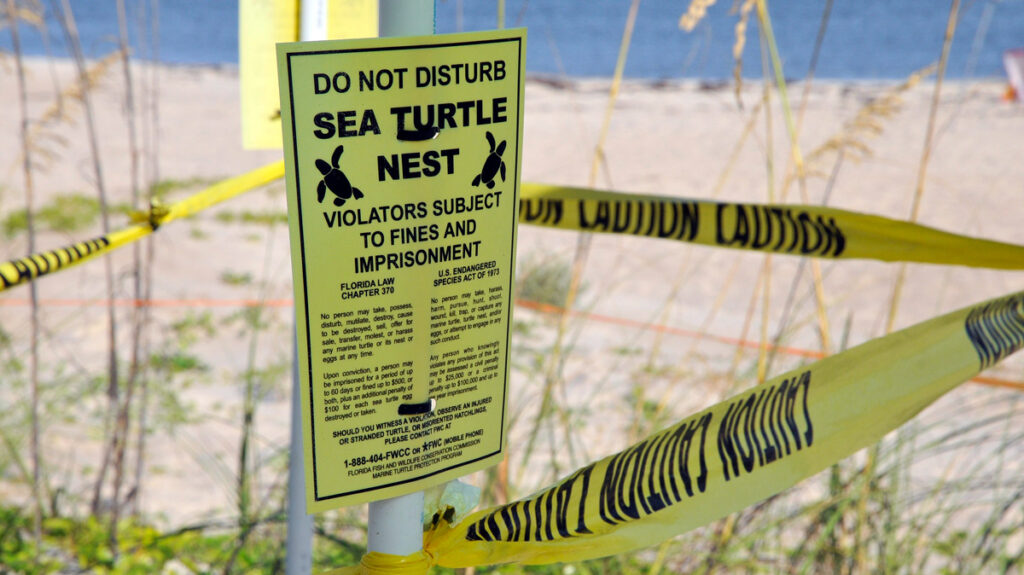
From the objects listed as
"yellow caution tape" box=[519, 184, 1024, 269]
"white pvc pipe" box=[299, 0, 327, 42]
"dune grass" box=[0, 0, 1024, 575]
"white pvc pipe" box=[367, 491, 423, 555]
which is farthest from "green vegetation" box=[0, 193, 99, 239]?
"white pvc pipe" box=[367, 491, 423, 555]

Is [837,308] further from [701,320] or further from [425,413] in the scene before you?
[425,413]

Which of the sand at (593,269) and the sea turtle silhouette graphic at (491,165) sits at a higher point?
the sand at (593,269)

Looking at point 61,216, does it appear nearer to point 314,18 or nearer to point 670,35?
point 314,18

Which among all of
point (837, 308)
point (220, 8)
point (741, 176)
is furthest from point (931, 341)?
point (220, 8)

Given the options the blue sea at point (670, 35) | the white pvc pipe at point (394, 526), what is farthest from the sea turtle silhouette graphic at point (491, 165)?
the blue sea at point (670, 35)

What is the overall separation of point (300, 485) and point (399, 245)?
2.20 feet

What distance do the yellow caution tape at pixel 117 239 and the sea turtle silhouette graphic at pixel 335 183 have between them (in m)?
0.54

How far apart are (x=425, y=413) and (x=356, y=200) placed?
0.21m

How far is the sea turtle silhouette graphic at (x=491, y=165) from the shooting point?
2.54 feet

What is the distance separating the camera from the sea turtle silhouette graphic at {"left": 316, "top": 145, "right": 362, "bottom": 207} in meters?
0.71

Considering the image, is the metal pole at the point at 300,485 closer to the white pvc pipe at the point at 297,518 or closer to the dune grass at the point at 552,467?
the white pvc pipe at the point at 297,518

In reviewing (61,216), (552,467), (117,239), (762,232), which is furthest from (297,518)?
(61,216)

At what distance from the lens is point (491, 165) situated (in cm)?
78

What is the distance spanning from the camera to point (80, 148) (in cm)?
888
